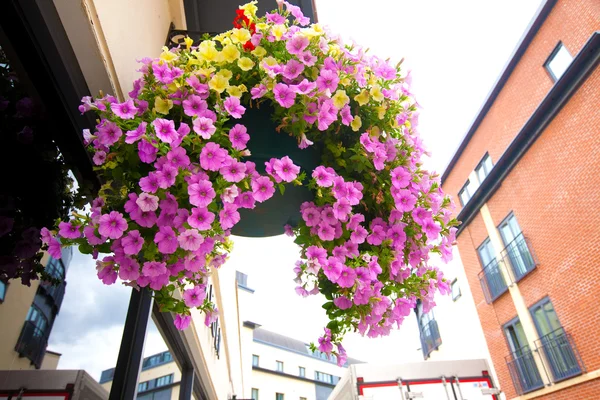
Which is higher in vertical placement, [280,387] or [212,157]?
[280,387]

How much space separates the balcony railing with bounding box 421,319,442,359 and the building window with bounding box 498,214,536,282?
21.7 feet

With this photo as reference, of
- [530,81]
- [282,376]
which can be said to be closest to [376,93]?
[530,81]

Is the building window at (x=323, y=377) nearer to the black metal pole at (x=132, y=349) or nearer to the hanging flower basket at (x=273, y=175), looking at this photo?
the black metal pole at (x=132, y=349)

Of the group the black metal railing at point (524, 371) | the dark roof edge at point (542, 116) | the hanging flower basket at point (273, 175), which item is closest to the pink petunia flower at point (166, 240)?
the hanging flower basket at point (273, 175)

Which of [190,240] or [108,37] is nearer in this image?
[190,240]

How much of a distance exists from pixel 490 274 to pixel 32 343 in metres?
14.1

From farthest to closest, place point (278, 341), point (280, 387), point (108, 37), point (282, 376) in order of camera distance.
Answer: point (278, 341) → point (282, 376) → point (280, 387) → point (108, 37)

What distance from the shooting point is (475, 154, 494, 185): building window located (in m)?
13.9

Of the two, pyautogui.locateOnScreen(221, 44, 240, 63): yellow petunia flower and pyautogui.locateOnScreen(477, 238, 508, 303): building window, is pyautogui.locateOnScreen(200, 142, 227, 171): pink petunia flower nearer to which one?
pyautogui.locateOnScreen(221, 44, 240, 63): yellow petunia flower

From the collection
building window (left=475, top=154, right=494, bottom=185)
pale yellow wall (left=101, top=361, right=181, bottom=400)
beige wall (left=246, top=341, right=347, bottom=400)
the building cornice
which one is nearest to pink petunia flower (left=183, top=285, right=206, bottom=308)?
pale yellow wall (left=101, top=361, right=181, bottom=400)

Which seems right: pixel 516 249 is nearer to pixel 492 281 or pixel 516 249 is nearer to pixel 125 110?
pixel 492 281

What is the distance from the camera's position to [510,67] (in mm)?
12359

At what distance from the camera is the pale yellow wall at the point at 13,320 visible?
1.12m

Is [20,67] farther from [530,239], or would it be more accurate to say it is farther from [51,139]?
[530,239]
